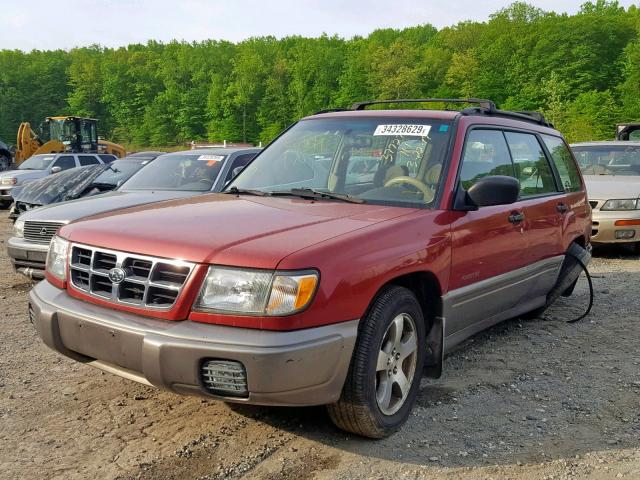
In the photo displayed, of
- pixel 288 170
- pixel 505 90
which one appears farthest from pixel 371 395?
pixel 505 90

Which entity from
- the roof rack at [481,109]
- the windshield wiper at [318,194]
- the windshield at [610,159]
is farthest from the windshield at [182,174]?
the windshield at [610,159]

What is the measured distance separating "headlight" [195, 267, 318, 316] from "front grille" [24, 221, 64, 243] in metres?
4.27

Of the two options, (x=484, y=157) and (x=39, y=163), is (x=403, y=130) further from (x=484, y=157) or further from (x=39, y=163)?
(x=39, y=163)

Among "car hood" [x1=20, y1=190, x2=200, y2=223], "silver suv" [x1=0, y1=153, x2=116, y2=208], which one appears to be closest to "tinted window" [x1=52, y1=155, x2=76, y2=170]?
"silver suv" [x1=0, y1=153, x2=116, y2=208]

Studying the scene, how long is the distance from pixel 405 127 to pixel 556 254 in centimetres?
185

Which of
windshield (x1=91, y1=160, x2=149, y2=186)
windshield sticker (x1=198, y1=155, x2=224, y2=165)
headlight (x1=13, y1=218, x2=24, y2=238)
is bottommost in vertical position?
headlight (x1=13, y1=218, x2=24, y2=238)

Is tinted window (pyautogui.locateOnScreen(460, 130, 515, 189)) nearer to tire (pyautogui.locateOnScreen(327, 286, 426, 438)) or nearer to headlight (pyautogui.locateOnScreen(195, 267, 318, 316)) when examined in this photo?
tire (pyautogui.locateOnScreen(327, 286, 426, 438))

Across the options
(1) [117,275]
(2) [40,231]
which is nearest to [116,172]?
(2) [40,231]

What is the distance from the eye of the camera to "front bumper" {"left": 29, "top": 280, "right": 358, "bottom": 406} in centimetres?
257

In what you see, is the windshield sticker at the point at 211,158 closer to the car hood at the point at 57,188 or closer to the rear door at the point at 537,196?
the car hood at the point at 57,188

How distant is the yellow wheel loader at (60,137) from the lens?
25.6 m

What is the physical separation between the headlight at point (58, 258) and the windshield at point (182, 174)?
159 inches

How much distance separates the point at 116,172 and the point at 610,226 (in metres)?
7.54

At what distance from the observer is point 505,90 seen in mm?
68250
